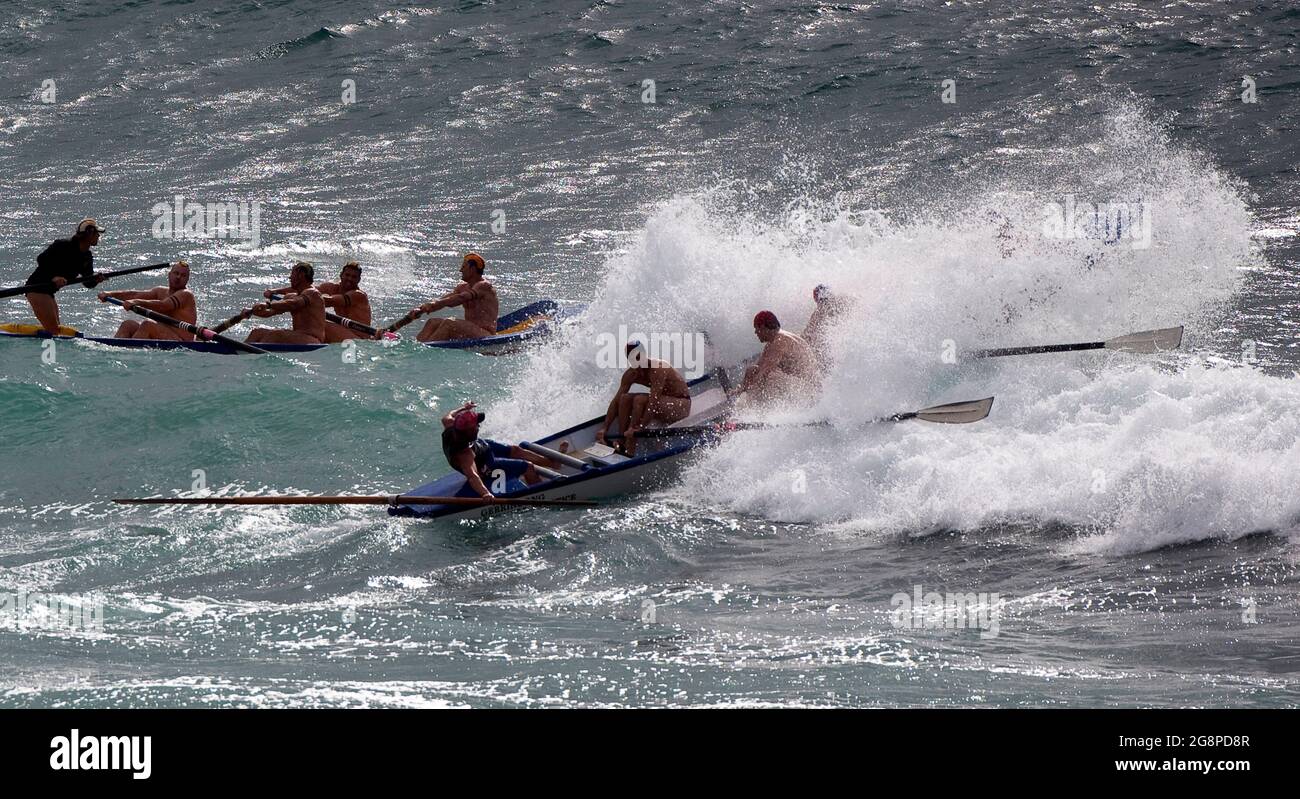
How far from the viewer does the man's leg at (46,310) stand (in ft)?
53.6

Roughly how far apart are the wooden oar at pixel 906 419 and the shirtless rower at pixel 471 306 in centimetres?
519

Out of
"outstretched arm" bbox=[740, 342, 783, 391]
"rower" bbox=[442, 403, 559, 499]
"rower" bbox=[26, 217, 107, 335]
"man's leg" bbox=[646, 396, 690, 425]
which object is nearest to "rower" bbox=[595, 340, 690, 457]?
"man's leg" bbox=[646, 396, 690, 425]

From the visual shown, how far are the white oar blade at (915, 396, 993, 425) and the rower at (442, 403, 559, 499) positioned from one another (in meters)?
3.37

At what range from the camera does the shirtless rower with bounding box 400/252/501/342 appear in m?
17.3

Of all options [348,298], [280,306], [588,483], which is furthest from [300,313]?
[588,483]

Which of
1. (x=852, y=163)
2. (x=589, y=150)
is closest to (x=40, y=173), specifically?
(x=589, y=150)

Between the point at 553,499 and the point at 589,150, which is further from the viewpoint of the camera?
the point at 589,150

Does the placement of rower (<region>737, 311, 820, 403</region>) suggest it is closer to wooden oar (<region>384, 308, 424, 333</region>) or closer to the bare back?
wooden oar (<region>384, 308, 424, 333</region>)

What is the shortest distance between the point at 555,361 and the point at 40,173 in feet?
53.3

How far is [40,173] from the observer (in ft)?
89.1

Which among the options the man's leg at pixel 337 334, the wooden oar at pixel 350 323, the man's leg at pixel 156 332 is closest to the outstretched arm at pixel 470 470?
the man's leg at pixel 337 334

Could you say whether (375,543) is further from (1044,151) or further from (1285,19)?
(1285,19)

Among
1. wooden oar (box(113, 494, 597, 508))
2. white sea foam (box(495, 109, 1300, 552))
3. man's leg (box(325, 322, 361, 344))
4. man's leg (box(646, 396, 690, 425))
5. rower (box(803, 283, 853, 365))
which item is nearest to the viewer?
wooden oar (box(113, 494, 597, 508))

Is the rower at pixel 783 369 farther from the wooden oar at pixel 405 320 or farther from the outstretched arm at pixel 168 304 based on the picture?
the outstretched arm at pixel 168 304
